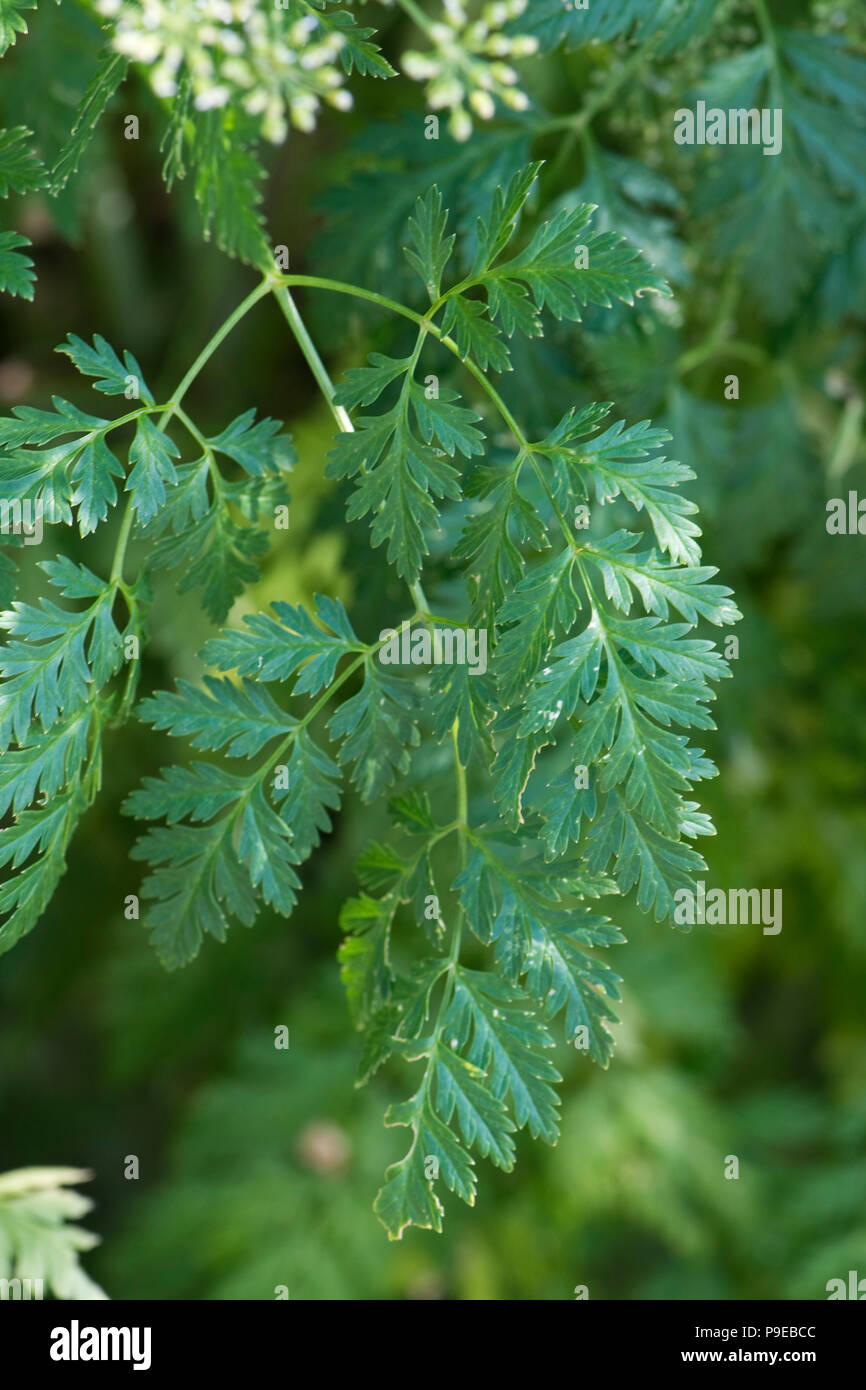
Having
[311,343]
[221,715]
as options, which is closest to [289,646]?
[221,715]

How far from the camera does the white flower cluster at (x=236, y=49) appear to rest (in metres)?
0.60

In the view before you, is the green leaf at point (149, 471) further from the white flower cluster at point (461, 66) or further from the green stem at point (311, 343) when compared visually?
the white flower cluster at point (461, 66)

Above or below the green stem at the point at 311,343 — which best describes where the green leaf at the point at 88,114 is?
above

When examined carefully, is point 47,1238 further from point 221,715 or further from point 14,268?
point 14,268

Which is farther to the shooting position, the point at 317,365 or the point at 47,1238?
the point at 47,1238

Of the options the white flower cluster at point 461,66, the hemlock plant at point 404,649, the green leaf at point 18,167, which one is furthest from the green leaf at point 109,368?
the white flower cluster at point 461,66

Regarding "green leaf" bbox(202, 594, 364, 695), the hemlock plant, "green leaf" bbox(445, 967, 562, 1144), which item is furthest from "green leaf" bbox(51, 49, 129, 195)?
"green leaf" bbox(445, 967, 562, 1144)

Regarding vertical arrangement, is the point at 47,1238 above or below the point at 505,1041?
below

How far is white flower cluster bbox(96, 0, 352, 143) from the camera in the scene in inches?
23.7

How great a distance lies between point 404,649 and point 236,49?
0.31 meters

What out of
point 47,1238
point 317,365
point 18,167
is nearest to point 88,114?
point 18,167

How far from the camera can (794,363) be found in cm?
114

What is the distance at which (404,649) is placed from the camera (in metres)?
0.65

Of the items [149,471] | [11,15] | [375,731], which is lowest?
[375,731]
